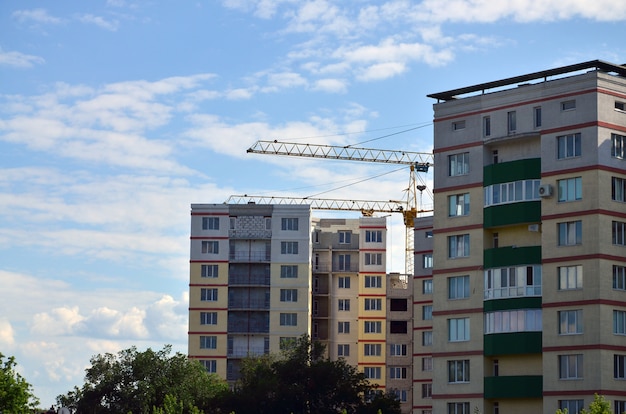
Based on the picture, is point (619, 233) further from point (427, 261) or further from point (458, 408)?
point (427, 261)

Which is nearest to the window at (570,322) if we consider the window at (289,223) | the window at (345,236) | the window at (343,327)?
the window at (289,223)

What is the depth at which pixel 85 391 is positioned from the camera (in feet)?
381

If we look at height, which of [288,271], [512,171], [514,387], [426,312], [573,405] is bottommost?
[573,405]

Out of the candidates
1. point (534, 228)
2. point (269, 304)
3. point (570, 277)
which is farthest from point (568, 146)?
point (269, 304)

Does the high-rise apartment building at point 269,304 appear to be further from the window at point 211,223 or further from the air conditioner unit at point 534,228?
the air conditioner unit at point 534,228

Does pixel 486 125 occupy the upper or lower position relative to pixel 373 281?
upper

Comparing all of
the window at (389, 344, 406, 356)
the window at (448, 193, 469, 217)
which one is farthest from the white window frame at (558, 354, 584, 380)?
the window at (389, 344, 406, 356)

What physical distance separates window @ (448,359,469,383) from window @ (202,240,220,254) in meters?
63.1

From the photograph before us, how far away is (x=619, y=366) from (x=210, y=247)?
2888 inches

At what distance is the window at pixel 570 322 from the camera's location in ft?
251

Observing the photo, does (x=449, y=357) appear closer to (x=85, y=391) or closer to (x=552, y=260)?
(x=552, y=260)

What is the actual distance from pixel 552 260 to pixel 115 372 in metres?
51.3

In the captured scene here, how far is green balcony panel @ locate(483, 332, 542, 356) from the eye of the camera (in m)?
78.3

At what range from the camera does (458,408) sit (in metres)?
82.1
